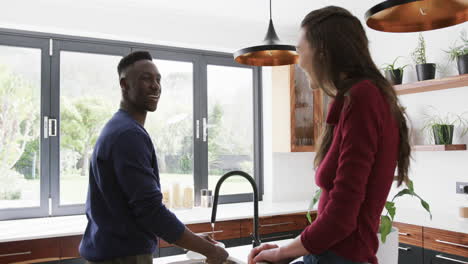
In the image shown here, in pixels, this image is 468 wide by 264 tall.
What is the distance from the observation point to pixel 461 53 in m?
2.85

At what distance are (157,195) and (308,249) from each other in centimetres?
63

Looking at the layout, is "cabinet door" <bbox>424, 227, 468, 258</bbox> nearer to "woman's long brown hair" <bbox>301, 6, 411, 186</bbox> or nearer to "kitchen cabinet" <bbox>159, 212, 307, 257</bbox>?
"kitchen cabinet" <bbox>159, 212, 307, 257</bbox>

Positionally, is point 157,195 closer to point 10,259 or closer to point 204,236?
point 204,236

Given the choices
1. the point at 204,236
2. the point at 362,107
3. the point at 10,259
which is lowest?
the point at 10,259

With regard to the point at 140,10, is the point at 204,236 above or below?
below

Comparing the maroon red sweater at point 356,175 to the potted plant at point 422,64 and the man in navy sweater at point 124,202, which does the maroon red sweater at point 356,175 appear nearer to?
the man in navy sweater at point 124,202

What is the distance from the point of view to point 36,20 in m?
2.99

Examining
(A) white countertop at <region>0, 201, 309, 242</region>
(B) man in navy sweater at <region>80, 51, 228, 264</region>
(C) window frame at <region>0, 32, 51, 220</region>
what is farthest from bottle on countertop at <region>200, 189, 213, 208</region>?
(B) man in navy sweater at <region>80, 51, 228, 264</region>

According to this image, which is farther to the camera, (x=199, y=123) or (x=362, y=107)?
(x=199, y=123)

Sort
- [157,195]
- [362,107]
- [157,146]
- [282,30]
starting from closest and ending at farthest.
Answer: [362,107] → [157,195] → [157,146] → [282,30]

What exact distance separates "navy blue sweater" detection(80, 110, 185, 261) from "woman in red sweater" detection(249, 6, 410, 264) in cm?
50

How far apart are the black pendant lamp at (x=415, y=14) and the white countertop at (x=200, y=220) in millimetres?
1535

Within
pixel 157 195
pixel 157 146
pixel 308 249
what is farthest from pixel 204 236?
pixel 157 146

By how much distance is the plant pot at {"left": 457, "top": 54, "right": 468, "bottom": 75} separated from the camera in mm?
2762
